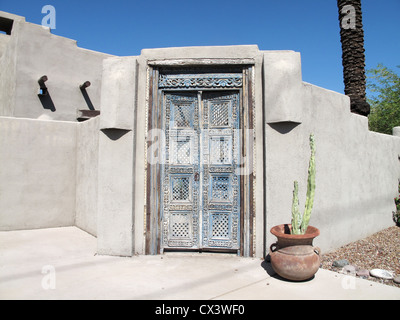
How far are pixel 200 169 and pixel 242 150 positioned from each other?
748 millimetres

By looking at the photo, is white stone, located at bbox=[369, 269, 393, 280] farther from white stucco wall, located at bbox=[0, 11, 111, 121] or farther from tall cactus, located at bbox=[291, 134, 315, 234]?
white stucco wall, located at bbox=[0, 11, 111, 121]

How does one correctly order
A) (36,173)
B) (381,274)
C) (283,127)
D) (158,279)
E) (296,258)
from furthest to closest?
(36,173) → (283,127) → (381,274) → (158,279) → (296,258)

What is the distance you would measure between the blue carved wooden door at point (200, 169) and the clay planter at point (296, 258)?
45.2 inches

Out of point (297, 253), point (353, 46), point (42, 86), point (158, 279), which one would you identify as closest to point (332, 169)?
point (297, 253)

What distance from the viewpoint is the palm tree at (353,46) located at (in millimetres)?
8836

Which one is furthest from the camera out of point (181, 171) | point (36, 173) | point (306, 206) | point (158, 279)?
point (36, 173)

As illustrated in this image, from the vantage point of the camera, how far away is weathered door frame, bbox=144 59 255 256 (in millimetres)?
4758

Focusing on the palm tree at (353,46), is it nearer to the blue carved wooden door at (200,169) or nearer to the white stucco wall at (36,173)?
the blue carved wooden door at (200,169)

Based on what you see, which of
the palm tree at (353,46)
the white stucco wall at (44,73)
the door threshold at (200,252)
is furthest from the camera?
the white stucco wall at (44,73)

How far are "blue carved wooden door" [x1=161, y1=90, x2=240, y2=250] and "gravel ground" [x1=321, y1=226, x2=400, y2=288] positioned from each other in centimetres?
180

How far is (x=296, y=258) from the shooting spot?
367cm

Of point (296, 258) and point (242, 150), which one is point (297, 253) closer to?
point (296, 258)

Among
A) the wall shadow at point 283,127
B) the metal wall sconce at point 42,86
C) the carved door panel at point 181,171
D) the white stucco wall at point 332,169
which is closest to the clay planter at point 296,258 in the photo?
the white stucco wall at point 332,169
